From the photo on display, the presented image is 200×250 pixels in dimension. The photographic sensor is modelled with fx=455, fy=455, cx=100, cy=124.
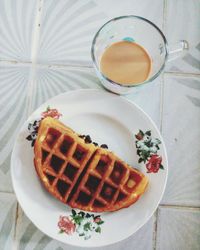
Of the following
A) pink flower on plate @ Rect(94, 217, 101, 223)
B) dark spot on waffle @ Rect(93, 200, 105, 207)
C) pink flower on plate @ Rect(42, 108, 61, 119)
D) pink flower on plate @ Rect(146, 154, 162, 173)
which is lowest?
pink flower on plate @ Rect(94, 217, 101, 223)

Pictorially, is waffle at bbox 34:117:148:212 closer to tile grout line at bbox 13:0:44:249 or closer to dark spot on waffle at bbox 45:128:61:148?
dark spot on waffle at bbox 45:128:61:148

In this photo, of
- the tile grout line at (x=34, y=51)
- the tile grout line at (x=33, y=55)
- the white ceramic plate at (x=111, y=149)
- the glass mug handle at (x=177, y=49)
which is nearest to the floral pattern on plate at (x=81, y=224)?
the white ceramic plate at (x=111, y=149)

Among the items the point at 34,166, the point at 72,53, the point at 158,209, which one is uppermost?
the point at 72,53

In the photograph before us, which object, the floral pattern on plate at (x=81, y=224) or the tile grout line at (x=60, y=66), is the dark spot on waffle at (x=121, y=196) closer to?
the floral pattern on plate at (x=81, y=224)

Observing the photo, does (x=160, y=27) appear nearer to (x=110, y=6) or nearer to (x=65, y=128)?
(x=110, y=6)

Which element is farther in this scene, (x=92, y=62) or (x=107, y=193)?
(x=92, y=62)

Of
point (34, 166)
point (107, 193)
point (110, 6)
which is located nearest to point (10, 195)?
point (34, 166)

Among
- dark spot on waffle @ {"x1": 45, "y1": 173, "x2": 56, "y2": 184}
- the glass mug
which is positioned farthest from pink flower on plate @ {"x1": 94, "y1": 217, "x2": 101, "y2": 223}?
the glass mug
